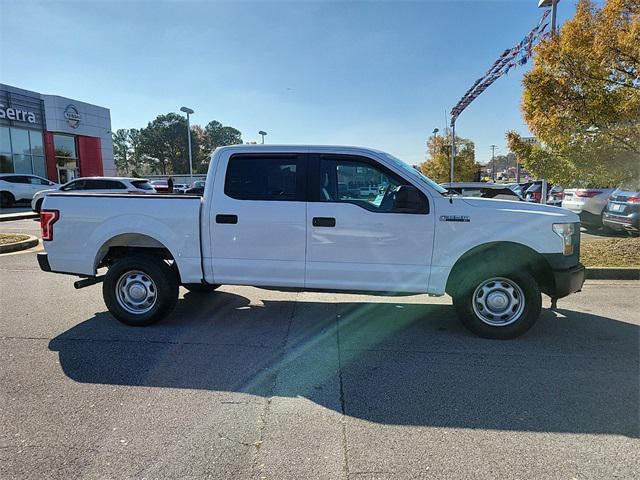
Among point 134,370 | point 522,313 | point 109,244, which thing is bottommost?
point 134,370

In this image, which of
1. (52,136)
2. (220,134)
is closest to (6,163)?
(52,136)

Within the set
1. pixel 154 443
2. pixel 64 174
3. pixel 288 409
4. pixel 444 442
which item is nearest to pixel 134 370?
pixel 154 443

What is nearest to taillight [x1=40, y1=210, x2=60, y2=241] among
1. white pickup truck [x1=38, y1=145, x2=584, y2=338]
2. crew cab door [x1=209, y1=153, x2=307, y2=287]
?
white pickup truck [x1=38, y1=145, x2=584, y2=338]

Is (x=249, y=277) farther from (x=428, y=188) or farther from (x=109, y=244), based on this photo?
(x=428, y=188)

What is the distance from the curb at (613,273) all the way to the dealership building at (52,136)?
29763 mm

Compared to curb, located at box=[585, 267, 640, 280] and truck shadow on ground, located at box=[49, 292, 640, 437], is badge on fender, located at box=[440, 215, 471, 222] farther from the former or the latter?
curb, located at box=[585, 267, 640, 280]

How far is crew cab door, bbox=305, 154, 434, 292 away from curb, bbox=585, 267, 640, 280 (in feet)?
14.6

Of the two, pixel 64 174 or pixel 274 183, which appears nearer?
pixel 274 183

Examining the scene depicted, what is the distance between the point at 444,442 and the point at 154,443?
191 cm

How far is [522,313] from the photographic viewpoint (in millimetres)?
4473

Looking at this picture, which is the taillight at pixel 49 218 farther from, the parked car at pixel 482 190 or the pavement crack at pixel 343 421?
the parked car at pixel 482 190

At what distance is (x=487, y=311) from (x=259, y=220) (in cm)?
265

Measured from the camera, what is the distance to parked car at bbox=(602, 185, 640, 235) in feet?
33.9

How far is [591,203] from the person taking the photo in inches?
493
